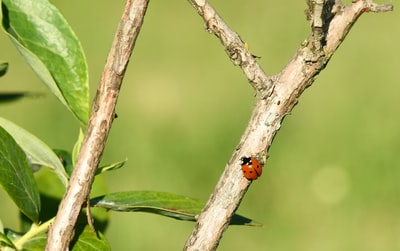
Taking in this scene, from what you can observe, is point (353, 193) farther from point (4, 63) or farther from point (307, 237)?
Result: point (4, 63)

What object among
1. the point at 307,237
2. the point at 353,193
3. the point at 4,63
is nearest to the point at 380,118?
the point at 353,193

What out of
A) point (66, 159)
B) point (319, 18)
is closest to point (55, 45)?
point (66, 159)

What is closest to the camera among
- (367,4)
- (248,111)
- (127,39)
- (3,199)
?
(127,39)

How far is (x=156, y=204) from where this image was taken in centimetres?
147

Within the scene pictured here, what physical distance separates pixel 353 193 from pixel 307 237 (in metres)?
0.58

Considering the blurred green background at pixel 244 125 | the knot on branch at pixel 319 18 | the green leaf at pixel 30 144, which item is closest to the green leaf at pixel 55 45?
the green leaf at pixel 30 144

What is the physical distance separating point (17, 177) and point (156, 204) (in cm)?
22

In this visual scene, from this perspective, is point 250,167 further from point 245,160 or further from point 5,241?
point 5,241

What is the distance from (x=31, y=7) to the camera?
140 centimetres

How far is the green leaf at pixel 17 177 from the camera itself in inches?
53.1

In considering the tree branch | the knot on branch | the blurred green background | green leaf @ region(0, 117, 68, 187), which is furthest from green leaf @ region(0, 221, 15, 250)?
the blurred green background

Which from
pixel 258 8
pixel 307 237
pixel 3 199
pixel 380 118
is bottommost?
pixel 3 199

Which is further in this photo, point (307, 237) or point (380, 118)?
point (380, 118)

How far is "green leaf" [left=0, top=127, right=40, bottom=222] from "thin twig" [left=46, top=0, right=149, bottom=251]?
96mm
